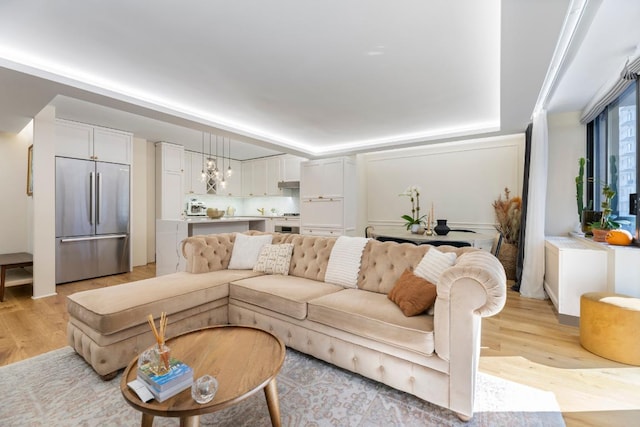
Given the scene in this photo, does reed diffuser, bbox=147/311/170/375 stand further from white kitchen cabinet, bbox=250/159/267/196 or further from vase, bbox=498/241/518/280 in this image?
white kitchen cabinet, bbox=250/159/267/196

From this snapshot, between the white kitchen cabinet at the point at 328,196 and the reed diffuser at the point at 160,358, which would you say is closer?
the reed diffuser at the point at 160,358

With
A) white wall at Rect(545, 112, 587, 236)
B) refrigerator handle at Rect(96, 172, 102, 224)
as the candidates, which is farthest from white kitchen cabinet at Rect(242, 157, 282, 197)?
white wall at Rect(545, 112, 587, 236)

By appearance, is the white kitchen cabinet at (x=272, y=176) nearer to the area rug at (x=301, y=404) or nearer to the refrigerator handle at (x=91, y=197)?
the refrigerator handle at (x=91, y=197)

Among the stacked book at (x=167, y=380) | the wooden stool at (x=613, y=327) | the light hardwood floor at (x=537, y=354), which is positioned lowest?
the light hardwood floor at (x=537, y=354)

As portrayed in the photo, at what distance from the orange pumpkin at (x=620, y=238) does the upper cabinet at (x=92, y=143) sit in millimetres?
6890

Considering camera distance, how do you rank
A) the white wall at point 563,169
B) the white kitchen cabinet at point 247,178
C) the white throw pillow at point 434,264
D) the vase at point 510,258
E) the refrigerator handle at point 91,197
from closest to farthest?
the white throw pillow at point 434,264, the white wall at point 563,169, the vase at point 510,258, the refrigerator handle at point 91,197, the white kitchen cabinet at point 247,178

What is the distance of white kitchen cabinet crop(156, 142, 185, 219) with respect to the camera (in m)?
6.07

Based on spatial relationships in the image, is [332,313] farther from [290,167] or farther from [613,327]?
[290,167]

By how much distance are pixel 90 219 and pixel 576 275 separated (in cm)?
665

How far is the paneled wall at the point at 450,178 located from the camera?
16.0 ft

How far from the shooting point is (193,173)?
682 centimetres

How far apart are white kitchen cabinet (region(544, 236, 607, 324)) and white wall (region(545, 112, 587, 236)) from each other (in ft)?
3.57

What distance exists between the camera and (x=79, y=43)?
7.70 feet

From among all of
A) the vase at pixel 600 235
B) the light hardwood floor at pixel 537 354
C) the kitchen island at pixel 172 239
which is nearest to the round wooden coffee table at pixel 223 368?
the light hardwood floor at pixel 537 354
